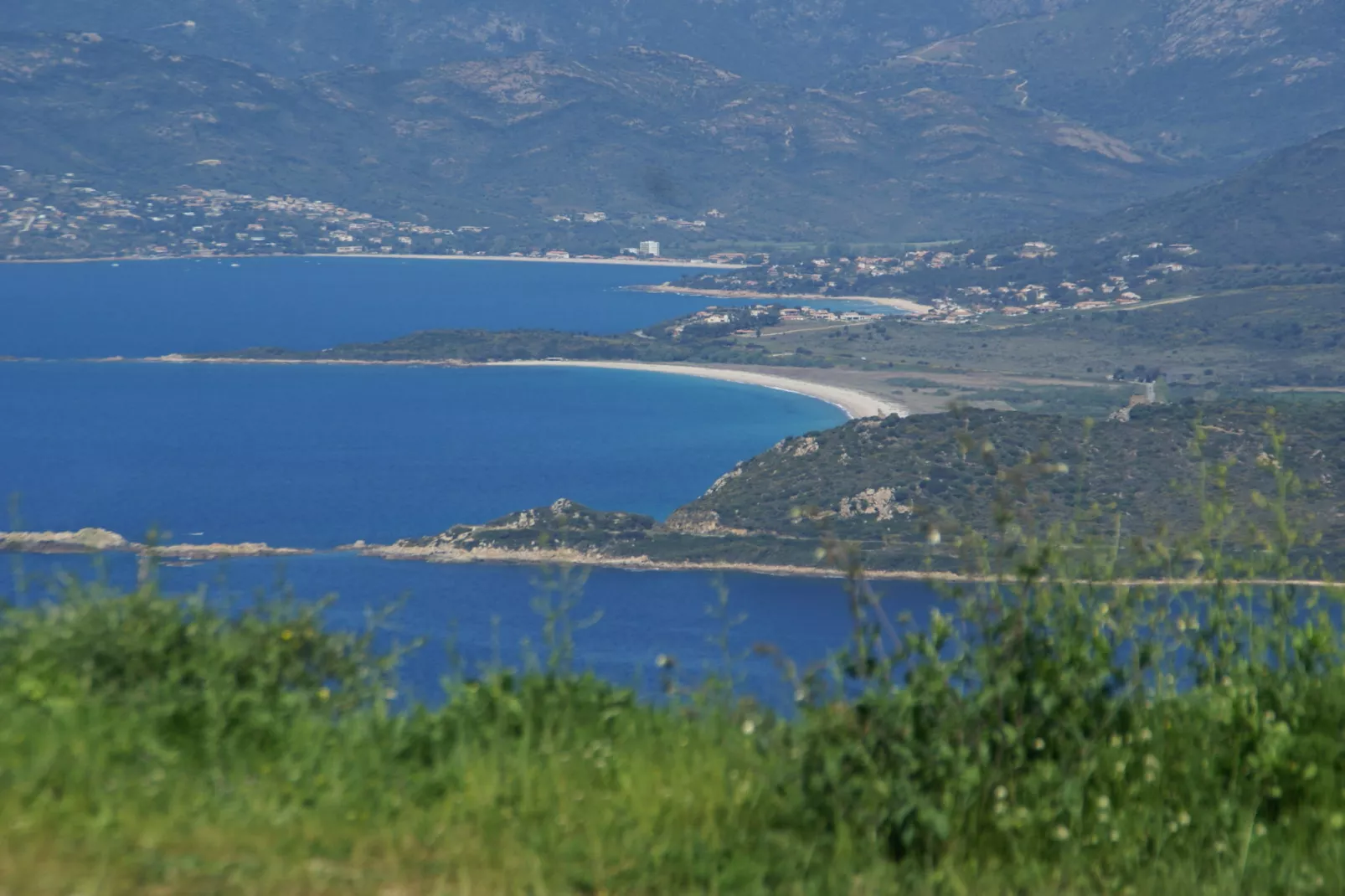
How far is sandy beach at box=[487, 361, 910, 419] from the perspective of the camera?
7734cm

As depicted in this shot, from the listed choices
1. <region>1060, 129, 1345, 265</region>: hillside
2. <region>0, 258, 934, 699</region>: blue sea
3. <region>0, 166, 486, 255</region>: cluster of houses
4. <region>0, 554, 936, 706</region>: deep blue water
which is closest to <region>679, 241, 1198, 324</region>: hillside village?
<region>1060, 129, 1345, 265</region>: hillside

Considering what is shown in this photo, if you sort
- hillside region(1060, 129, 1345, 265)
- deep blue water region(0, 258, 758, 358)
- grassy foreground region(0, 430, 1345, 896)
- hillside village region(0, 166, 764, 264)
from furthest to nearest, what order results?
hillside village region(0, 166, 764, 264), hillside region(1060, 129, 1345, 265), deep blue water region(0, 258, 758, 358), grassy foreground region(0, 430, 1345, 896)

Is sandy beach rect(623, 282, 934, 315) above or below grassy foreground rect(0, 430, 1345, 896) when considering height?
above

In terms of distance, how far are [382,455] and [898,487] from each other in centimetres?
3488

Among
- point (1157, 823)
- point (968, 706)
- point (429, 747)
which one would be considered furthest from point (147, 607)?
point (1157, 823)

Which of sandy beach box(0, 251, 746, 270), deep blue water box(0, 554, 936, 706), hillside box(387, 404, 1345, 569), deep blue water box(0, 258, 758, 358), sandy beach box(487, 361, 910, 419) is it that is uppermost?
sandy beach box(0, 251, 746, 270)

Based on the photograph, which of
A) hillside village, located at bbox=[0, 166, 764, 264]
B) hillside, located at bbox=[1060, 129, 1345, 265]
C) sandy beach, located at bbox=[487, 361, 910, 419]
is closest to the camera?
sandy beach, located at bbox=[487, 361, 910, 419]

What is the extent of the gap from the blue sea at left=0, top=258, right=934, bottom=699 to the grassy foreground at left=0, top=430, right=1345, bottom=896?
0.58 meters

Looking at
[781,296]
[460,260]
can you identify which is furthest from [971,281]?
[460,260]

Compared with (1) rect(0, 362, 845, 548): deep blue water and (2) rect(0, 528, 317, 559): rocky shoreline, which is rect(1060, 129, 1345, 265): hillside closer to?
(1) rect(0, 362, 845, 548): deep blue water

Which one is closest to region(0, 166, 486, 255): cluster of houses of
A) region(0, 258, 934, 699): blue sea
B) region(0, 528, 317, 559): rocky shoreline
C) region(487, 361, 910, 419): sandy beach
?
region(0, 258, 934, 699): blue sea

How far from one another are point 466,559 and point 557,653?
139 ft

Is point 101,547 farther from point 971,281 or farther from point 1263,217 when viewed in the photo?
point 1263,217

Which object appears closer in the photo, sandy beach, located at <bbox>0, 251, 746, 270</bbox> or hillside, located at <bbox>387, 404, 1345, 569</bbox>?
hillside, located at <bbox>387, 404, 1345, 569</bbox>
